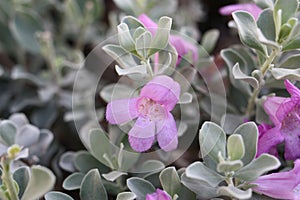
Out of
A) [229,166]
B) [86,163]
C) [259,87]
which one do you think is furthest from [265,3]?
[86,163]

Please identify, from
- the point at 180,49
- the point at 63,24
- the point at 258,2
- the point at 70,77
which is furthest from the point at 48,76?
the point at 258,2

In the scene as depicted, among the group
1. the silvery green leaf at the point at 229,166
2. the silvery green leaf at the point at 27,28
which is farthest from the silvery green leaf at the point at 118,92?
the silvery green leaf at the point at 27,28

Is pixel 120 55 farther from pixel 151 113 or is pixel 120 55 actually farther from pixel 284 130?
pixel 284 130

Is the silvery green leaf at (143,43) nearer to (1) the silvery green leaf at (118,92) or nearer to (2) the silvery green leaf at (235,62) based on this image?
(1) the silvery green leaf at (118,92)

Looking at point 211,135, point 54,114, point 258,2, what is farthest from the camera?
point 54,114

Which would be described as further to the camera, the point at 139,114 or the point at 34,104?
the point at 34,104

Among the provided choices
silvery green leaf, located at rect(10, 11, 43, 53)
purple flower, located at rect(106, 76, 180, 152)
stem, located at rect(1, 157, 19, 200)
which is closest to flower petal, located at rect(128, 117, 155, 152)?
purple flower, located at rect(106, 76, 180, 152)

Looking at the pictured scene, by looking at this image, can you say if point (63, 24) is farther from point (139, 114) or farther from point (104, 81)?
point (139, 114)
